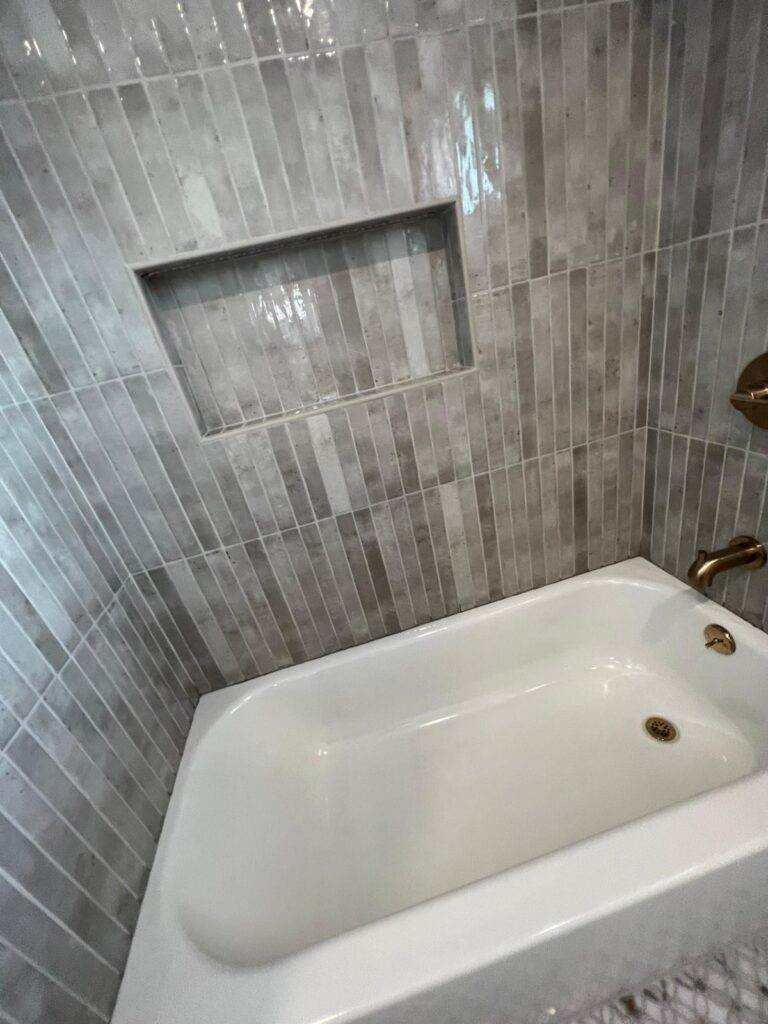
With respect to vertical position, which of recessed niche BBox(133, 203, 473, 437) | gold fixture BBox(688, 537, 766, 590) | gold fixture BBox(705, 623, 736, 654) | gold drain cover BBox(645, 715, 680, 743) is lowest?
gold drain cover BBox(645, 715, 680, 743)

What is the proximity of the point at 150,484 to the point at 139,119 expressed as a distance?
2.00 ft

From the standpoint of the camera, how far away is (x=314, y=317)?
3.09 feet

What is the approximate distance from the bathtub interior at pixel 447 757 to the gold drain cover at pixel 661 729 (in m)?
0.02

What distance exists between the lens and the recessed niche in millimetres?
892

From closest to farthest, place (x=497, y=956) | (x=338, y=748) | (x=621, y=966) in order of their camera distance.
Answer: (x=497, y=956) → (x=621, y=966) → (x=338, y=748)

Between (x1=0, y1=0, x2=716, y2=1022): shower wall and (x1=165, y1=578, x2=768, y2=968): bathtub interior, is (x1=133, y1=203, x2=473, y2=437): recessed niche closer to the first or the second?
(x1=0, y1=0, x2=716, y2=1022): shower wall

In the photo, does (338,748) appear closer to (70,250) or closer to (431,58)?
(70,250)

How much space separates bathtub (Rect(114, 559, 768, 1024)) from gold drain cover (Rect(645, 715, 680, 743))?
0.05 feet

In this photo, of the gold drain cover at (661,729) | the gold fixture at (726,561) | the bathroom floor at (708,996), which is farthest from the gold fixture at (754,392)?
the bathroom floor at (708,996)

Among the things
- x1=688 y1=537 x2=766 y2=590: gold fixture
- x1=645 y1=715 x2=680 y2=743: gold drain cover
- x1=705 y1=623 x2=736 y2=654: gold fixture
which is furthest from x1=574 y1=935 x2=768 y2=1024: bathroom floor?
x1=688 y1=537 x2=766 y2=590: gold fixture

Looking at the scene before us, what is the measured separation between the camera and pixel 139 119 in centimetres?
72

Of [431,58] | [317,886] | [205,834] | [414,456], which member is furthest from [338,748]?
[431,58]

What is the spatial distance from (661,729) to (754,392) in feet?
2.73

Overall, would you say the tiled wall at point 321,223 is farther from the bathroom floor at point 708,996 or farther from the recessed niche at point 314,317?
the bathroom floor at point 708,996
